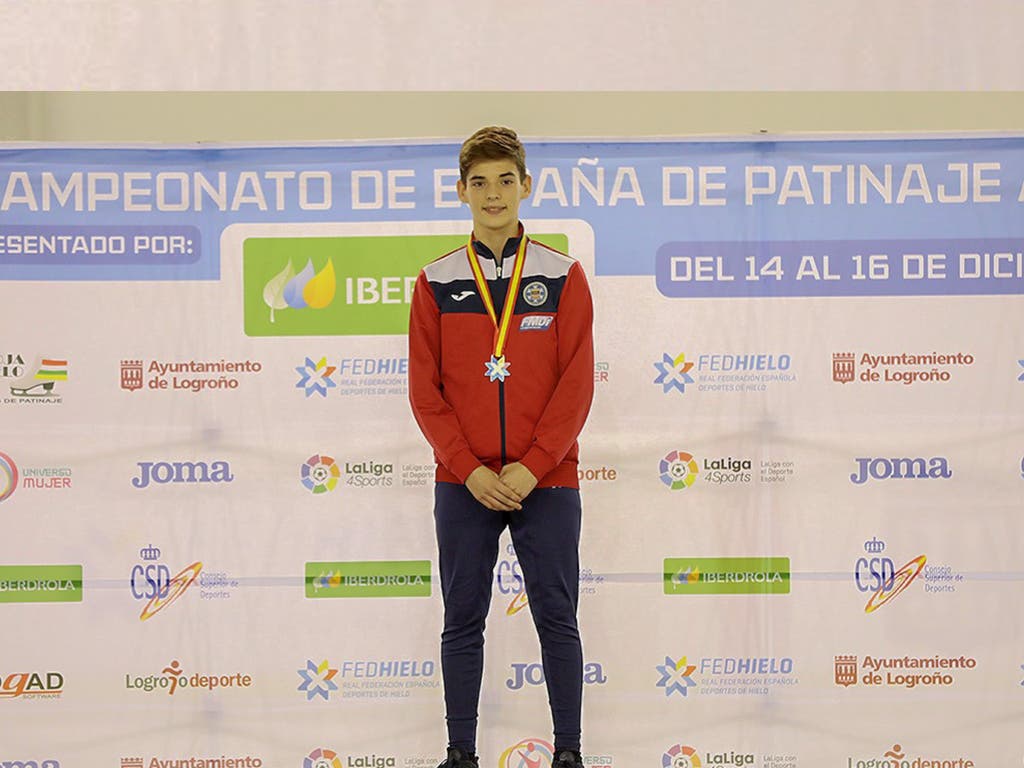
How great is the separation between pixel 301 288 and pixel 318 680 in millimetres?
1196

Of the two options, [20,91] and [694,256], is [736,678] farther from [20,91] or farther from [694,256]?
[20,91]

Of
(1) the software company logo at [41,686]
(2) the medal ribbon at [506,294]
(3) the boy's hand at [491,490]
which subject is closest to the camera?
(3) the boy's hand at [491,490]

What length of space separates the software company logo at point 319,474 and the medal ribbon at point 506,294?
2.82 feet

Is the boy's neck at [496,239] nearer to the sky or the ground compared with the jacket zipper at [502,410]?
nearer to the sky

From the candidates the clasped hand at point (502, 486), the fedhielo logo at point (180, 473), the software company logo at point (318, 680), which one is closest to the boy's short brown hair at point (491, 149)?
the clasped hand at point (502, 486)

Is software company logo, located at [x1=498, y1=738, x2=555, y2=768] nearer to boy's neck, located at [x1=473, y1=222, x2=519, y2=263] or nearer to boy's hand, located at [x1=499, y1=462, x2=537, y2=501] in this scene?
boy's hand, located at [x1=499, y1=462, x2=537, y2=501]

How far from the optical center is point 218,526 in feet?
10.4

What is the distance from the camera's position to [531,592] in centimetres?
259

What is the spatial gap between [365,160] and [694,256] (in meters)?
1.05

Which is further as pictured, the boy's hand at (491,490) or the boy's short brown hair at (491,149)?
the boy's short brown hair at (491,149)

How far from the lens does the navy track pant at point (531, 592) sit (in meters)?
2.55

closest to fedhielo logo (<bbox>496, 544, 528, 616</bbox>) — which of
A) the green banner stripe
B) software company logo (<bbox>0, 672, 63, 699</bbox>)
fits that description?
the green banner stripe

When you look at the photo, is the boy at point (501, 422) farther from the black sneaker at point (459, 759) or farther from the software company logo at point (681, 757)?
the software company logo at point (681, 757)

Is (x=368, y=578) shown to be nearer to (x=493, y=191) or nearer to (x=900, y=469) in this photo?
(x=493, y=191)
